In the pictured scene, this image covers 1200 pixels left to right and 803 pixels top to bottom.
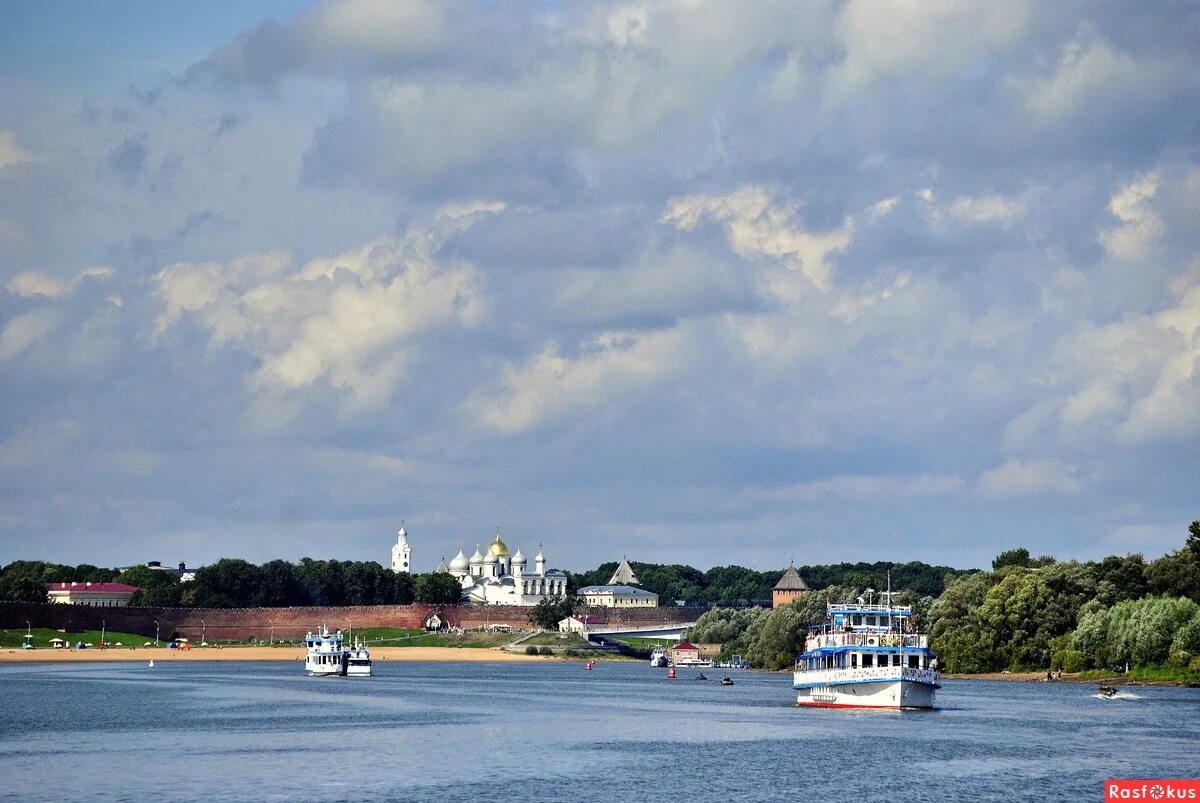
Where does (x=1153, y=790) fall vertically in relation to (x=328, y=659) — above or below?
below

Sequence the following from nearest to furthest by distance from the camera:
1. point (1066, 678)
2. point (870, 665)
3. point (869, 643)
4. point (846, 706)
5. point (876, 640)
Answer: point (876, 640), point (869, 643), point (846, 706), point (870, 665), point (1066, 678)

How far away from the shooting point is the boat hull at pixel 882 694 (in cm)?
9531

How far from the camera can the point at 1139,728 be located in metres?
85.6

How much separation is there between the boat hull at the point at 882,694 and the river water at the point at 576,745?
1.00m

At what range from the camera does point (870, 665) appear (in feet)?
325

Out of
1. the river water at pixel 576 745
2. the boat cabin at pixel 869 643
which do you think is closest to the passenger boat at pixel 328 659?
the river water at pixel 576 745

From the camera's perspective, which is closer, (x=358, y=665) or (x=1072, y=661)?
(x=1072, y=661)

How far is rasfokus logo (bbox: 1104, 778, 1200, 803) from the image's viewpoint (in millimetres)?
53078

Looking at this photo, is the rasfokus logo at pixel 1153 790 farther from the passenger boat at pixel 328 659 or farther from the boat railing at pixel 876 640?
the passenger boat at pixel 328 659

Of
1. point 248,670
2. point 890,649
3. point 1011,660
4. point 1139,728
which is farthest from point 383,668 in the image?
point 1139,728

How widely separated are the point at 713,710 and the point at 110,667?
314 feet

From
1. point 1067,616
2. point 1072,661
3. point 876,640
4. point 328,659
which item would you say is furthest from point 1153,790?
point 328,659

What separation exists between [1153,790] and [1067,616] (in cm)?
8708

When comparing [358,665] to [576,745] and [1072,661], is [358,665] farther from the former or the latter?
[576,745]
